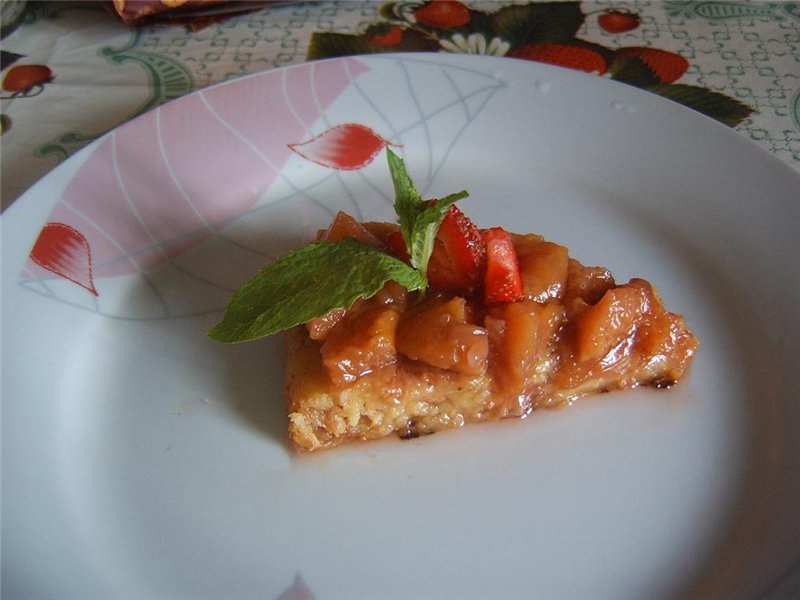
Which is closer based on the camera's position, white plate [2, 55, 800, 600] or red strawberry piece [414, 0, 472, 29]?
white plate [2, 55, 800, 600]

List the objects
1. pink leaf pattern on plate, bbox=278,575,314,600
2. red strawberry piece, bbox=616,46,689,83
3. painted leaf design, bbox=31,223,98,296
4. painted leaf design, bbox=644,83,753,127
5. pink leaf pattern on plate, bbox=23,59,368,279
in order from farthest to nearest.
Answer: red strawberry piece, bbox=616,46,689,83, painted leaf design, bbox=644,83,753,127, pink leaf pattern on plate, bbox=23,59,368,279, painted leaf design, bbox=31,223,98,296, pink leaf pattern on plate, bbox=278,575,314,600

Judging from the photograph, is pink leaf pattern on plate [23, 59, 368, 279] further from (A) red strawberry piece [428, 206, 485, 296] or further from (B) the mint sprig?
(A) red strawberry piece [428, 206, 485, 296]

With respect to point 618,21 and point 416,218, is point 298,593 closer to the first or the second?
point 416,218

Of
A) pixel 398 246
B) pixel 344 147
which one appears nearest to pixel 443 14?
pixel 344 147

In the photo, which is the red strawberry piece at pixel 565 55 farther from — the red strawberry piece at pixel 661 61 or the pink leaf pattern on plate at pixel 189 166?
the pink leaf pattern on plate at pixel 189 166

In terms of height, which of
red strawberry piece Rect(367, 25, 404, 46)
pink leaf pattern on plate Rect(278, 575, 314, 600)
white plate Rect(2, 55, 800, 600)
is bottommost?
pink leaf pattern on plate Rect(278, 575, 314, 600)

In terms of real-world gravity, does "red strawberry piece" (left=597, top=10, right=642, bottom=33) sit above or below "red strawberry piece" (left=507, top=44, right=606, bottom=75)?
above

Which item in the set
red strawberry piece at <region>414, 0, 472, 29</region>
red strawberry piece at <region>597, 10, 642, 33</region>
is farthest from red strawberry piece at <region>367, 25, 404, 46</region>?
red strawberry piece at <region>597, 10, 642, 33</region>

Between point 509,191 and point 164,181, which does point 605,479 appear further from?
point 164,181
